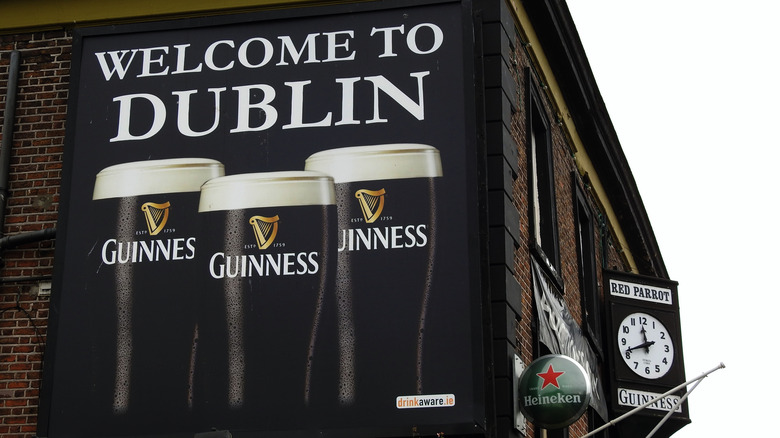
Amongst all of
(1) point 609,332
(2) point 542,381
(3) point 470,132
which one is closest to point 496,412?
(2) point 542,381

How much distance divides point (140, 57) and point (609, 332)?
7.10 metres

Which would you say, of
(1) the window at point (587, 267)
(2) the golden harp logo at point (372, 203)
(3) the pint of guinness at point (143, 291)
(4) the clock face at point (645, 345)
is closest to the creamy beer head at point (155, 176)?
(3) the pint of guinness at point (143, 291)

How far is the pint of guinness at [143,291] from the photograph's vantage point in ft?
34.8

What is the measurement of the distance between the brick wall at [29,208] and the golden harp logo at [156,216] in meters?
0.99

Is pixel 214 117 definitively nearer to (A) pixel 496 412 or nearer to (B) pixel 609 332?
(A) pixel 496 412

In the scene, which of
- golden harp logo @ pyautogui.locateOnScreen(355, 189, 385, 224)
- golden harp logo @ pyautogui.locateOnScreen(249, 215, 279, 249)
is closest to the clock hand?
golden harp logo @ pyautogui.locateOnScreen(355, 189, 385, 224)

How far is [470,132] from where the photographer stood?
36.0 ft

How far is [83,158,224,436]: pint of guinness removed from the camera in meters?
10.6

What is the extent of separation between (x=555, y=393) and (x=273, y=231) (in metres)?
2.71

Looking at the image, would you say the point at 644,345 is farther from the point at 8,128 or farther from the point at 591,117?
the point at 8,128

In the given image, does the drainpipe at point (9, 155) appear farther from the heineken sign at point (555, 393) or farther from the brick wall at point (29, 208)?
the heineken sign at point (555, 393)

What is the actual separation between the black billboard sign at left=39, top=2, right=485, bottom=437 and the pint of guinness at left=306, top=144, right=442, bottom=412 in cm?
1

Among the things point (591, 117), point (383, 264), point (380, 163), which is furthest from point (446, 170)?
point (591, 117)

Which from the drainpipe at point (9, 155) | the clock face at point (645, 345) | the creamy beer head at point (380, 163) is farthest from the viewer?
the clock face at point (645, 345)
